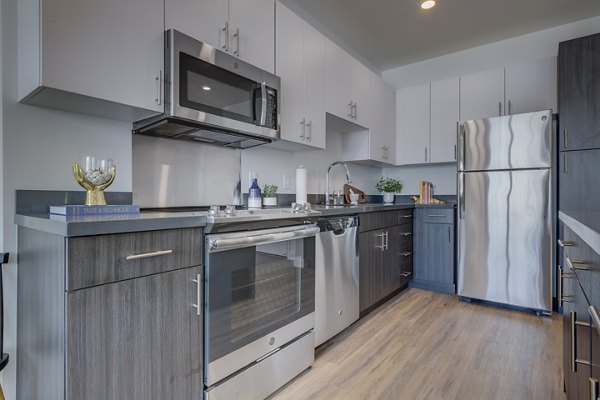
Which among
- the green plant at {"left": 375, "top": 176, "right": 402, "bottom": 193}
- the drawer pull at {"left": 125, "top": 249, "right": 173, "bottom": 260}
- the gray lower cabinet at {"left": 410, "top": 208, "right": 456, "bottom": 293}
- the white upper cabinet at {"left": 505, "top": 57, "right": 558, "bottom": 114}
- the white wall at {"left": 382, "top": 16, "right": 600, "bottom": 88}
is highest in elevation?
the white wall at {"left": 382, "top": 16, "right": 600, "bottom": 88}

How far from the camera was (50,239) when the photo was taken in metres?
1.03

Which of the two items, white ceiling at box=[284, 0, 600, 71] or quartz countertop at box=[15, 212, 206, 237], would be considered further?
white ceiling at box=[284, 0, 600, 71]

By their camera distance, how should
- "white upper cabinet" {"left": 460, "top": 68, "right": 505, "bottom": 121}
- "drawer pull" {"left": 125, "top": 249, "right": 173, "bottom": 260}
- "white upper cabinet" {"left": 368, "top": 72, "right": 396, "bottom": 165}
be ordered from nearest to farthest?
"drawer pull" {"left": 125, "top": 249, "right": 173, "bottom": 260}
"white upper cabinet" {"left": 460, "top": 68, "right": 505, "bottom": 121}
"white upper cabinet" {"left": 368, "top": 72, "right": 396, "bottom": 165}

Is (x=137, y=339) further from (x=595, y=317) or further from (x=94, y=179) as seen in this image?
(x=595, y=317)

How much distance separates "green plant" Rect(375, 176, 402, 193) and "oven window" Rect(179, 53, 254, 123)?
7.97ft

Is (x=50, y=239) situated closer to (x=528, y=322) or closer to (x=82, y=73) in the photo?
(x=82, y=73)

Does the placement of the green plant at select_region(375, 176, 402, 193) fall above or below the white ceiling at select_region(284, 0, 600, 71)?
below

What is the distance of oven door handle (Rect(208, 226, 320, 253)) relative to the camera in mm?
1285

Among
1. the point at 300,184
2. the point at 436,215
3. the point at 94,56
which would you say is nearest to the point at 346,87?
the point at 300,184

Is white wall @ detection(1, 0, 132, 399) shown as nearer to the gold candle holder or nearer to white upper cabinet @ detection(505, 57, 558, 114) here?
the gold candle holder

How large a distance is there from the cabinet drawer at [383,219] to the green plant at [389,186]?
56 cm

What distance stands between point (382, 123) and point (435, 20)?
3.47ft

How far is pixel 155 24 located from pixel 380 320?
245 cm

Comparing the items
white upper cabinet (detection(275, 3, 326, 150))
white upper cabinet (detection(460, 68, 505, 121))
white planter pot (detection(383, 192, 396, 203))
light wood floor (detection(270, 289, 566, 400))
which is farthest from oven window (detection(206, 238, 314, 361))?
white upper cabinet (detection(460, 68, 505, 121))
